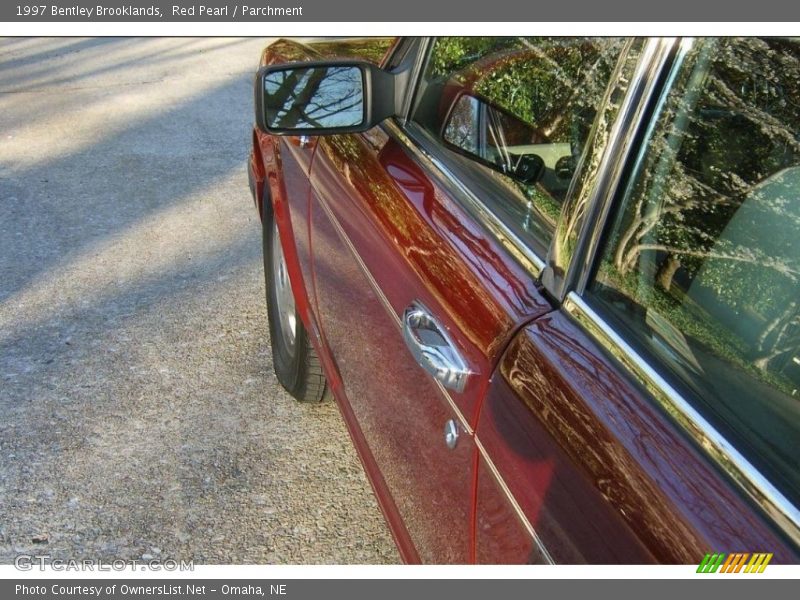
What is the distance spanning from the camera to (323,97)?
95.4 inches

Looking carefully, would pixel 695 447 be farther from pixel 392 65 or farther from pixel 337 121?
pixel 392 65

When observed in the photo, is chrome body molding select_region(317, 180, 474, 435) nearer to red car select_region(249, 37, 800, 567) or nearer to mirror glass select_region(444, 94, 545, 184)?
red car select_region(249, 37, 800, 567)

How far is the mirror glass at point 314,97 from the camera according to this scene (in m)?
2.36

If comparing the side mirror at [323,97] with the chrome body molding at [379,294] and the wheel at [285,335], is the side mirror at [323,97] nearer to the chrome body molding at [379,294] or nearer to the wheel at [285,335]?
the chrome body molding at [379,294]

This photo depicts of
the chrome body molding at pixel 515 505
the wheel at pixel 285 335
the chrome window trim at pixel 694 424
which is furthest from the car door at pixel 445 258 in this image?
the wheel at pixel 285 335

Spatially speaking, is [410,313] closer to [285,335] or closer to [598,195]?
[598,195]

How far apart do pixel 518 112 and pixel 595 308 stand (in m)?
0.67

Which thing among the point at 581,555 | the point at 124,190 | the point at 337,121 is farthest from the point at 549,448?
the point at 124,190

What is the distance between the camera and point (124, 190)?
5.77 m

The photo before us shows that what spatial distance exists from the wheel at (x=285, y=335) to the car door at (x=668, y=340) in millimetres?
1777

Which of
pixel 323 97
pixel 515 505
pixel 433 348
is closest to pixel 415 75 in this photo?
pixel 323 97

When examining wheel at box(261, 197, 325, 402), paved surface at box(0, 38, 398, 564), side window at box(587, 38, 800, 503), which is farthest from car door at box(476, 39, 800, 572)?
wheel at box(261, 197, 325, 402)

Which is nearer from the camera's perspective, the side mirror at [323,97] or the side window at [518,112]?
the side window at [518,112]

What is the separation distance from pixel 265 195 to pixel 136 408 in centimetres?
95
